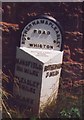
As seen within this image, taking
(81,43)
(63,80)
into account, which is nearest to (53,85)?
(63,80)

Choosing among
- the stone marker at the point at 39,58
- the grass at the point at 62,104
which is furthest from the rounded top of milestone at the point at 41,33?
the grass at the point at 62,104

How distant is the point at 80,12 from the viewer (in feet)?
16.8

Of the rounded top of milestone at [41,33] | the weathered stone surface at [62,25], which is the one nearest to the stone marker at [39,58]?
the rounded top of milestone at [41,33]

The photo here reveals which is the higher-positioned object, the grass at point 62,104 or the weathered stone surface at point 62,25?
the weathered stone surface at point 62,25

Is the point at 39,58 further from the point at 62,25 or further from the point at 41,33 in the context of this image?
the point at 62,25

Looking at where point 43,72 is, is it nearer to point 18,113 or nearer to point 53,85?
point 53,85

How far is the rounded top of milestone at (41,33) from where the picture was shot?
4.88m

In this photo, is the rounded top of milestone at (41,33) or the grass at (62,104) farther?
the grass at (62,104)

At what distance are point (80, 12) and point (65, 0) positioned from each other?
0.22m

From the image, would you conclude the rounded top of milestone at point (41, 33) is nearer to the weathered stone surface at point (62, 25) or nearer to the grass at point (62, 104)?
the weathered stone surface at point (62, 25)

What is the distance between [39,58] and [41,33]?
0.27 meters

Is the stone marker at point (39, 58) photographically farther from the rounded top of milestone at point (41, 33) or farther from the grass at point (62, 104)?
the grass at point (62, 104)

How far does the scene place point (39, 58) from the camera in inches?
191

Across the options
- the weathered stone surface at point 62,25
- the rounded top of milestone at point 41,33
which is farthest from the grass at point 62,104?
the rounded top of milestone at point 41,33
